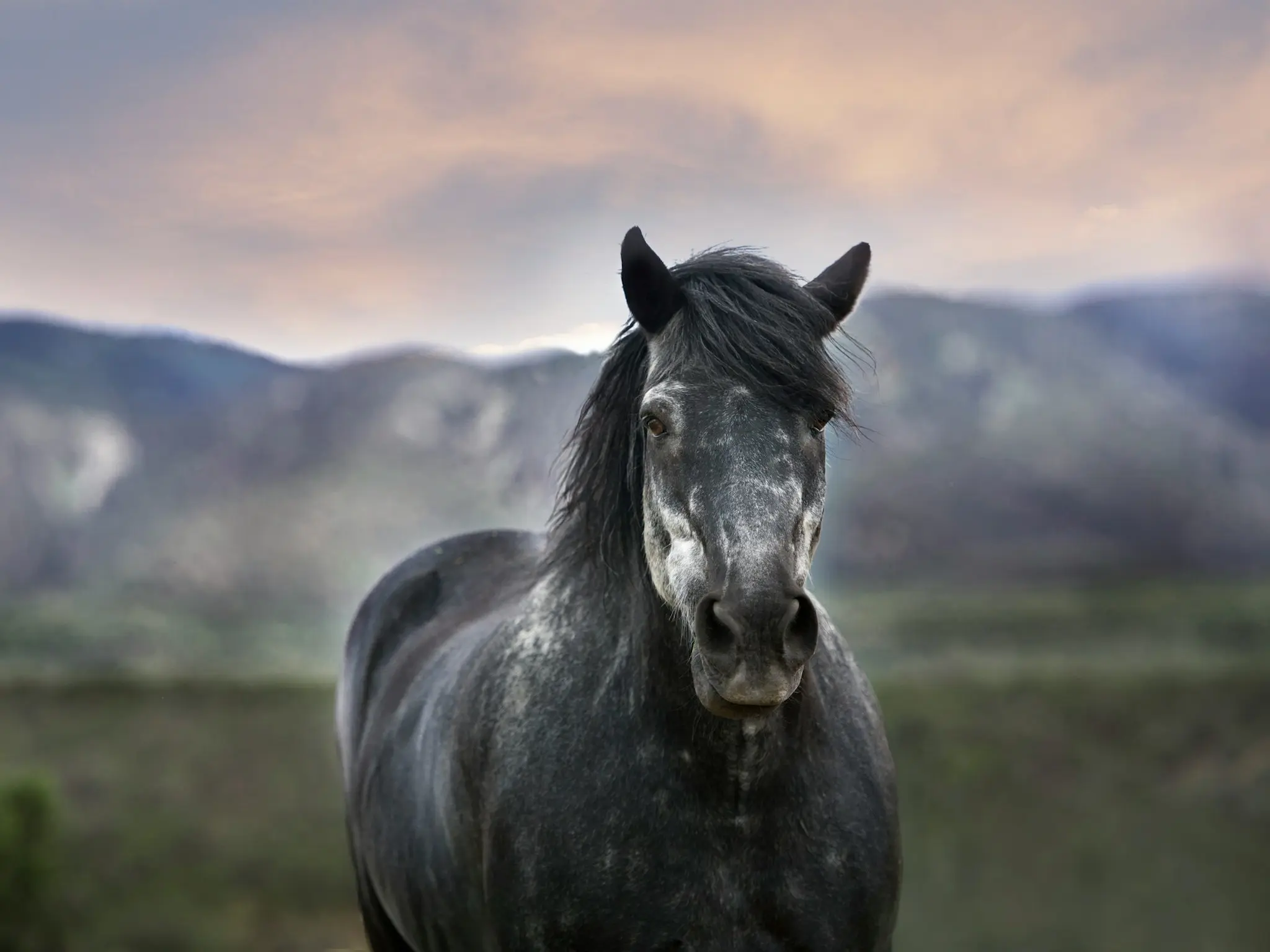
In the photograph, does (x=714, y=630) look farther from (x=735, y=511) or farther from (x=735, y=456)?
(x=735, y=456)

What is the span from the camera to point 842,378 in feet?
9.23

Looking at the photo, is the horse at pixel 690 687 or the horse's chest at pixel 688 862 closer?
the horse at pixel 690 687

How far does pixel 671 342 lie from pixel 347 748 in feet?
11.9

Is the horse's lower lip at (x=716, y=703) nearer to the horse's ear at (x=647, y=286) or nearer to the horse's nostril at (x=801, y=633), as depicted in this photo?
the horse's nostril at (x=801, y=633)

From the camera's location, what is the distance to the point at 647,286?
2889 mm

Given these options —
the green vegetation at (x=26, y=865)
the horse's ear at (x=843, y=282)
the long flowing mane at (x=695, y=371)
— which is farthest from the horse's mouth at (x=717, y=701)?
the green vegetation at (x=26, y=865)

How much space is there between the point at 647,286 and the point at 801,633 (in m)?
1.10

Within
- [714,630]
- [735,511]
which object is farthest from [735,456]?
[714,630]

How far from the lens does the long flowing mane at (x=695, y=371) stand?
2.67m

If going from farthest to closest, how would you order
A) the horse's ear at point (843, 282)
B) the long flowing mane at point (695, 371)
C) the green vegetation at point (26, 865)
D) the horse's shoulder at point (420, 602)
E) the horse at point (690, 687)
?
the green vegetation at point (26, 865) → the horse's shoulder at point (420, 602) → the horse's ear at point (843, 282) → the long flowing mane at point (695, 371) → the horse at point (690, 687)

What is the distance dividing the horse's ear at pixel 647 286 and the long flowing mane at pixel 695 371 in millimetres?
40

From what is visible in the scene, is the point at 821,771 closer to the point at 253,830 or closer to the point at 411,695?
the point at 411,695

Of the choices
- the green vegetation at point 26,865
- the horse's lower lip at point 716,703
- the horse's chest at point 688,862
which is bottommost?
the green vegetation at point 26,865

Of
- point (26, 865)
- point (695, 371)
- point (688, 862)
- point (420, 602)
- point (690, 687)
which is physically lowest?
point (26, 865)
